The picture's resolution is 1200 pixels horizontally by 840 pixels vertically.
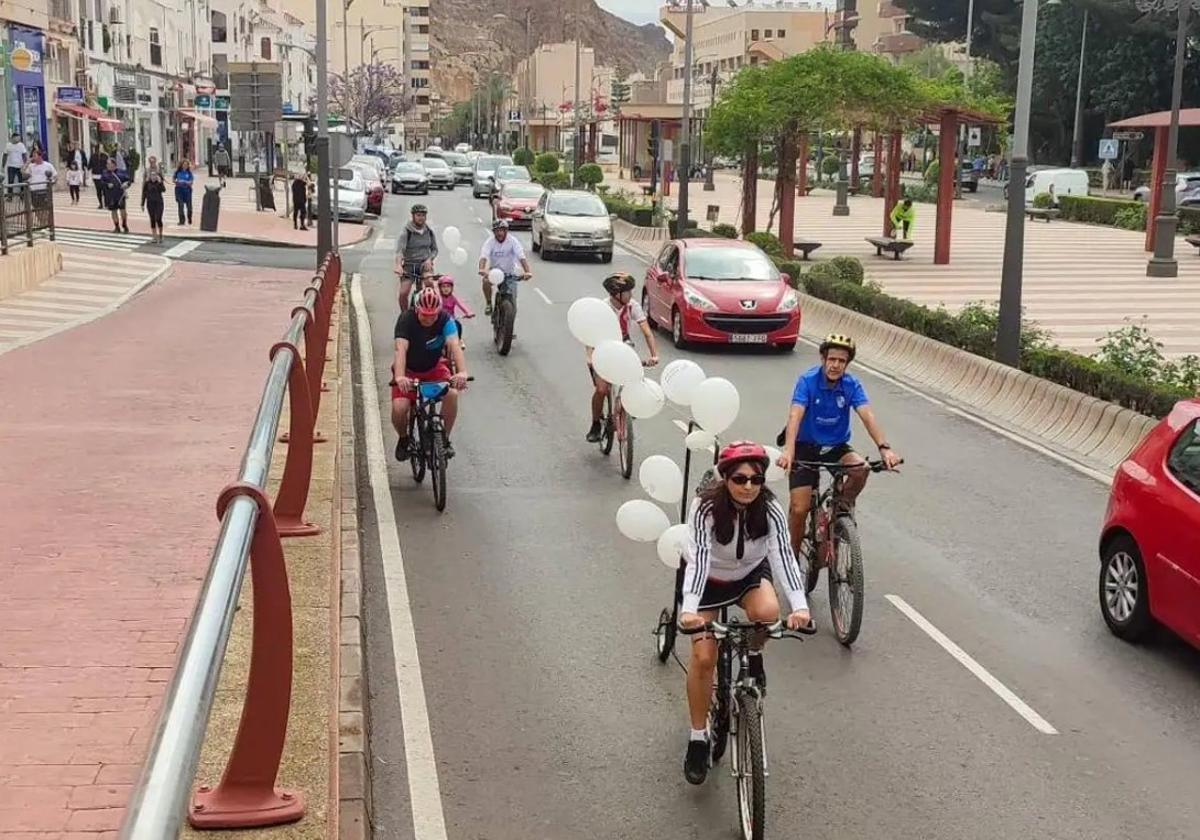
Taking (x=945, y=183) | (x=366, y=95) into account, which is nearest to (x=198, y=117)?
(x=945, y=183)

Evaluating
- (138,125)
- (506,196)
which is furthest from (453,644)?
(138,125)

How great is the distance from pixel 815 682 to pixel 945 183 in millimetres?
26655

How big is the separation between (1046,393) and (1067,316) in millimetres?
9569

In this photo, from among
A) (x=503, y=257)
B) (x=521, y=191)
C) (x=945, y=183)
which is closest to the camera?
(x=503, y=257)

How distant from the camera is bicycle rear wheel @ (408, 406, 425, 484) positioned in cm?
1184

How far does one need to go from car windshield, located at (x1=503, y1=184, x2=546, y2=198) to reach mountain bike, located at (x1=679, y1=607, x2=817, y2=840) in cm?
3831

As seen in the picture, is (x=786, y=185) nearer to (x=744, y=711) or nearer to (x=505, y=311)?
(x=505, y=311)

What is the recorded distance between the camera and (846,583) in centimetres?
852

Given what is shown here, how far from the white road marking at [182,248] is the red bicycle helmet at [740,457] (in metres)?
28.0

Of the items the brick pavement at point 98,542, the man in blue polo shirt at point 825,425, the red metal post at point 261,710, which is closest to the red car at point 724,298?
the brick pavement at point 98,542

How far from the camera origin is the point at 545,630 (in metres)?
8.59

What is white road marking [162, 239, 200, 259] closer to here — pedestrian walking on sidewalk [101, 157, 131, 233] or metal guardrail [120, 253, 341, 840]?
pedestrian walking on sidewalk [101, 157, 131, 233]

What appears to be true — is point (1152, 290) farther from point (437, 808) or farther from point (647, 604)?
point (437, 808)

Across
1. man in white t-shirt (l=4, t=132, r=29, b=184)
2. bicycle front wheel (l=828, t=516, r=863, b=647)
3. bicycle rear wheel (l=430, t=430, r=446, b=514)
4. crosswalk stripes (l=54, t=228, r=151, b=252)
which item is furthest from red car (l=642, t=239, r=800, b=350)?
man in white t-shirt (l=4, t=132, r=29, b=184)
